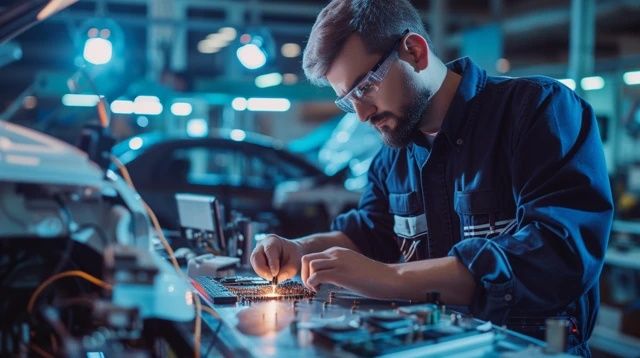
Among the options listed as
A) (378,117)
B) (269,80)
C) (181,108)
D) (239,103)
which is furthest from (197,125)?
(378,117)

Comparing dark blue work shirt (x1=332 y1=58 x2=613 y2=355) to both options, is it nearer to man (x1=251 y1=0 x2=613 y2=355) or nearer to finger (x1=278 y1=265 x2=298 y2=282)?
man (x1=251 y1=0 x2=613 y2=355)

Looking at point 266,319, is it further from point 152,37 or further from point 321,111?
point 321,111

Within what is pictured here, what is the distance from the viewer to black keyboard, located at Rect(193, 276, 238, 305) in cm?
139

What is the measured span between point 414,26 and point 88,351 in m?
1.07

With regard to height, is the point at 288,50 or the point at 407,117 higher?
the point at 288,50

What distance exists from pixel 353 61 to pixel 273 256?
551 millimetres

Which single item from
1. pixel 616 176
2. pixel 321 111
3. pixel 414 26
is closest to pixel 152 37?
pixel 616 176

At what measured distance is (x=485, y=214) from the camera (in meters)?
1.65

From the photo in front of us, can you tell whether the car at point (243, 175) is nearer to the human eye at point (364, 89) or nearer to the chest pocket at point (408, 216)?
the chest pocket at point (408, 216)

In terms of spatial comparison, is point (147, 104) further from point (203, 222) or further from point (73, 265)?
point (73, 265)

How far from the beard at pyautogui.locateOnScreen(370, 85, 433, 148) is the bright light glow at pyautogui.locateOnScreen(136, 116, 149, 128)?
8623 mm

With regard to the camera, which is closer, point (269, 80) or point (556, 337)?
point (556, 337)

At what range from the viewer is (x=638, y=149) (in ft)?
18.4

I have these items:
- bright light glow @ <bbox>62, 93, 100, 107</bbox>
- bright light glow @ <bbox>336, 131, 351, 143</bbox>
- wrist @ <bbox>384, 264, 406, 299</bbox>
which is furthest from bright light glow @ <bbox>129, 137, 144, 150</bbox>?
wrist @ <bbox>384, 264, 406, 299</bbox>
